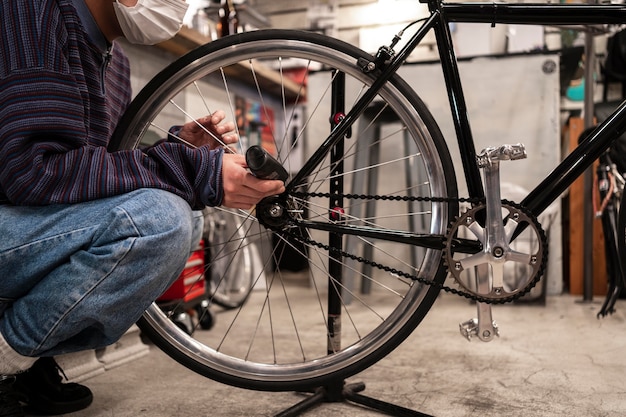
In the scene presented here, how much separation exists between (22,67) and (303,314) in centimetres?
146

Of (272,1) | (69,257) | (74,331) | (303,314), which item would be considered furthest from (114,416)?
(272,1)

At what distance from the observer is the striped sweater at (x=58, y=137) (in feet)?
2.47

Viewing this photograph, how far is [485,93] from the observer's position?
2.39 meters

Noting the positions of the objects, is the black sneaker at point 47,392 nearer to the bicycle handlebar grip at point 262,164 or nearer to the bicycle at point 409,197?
the bicycle at point 409,197

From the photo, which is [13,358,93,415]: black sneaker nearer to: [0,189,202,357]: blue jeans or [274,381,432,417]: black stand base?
[0,189,202,357]: blue jeans

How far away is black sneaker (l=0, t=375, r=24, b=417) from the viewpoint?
899 millimetres

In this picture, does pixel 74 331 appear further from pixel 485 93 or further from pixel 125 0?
pixel 485 93

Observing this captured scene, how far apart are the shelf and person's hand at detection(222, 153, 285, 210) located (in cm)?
41

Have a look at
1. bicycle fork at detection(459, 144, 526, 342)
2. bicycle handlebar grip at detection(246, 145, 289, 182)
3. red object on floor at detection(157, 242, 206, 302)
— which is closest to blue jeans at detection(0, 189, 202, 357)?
bicycle handlebar grip at detection(246, 145, 289, 182)

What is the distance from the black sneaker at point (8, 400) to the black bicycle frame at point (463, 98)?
0.60 meters

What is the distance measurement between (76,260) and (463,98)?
0.72 metres

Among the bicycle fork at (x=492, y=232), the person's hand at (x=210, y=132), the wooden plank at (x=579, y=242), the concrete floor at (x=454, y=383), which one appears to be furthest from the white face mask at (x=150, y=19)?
the wooden plank at (x=579, y=242)

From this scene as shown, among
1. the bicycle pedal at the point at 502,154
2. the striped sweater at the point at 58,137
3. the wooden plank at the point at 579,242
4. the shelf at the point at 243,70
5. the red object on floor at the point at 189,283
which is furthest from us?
the wooden plank at the point at 579,242

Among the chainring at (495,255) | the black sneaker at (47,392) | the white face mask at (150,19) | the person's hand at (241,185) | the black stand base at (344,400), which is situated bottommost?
the black stand base at (344,400)
